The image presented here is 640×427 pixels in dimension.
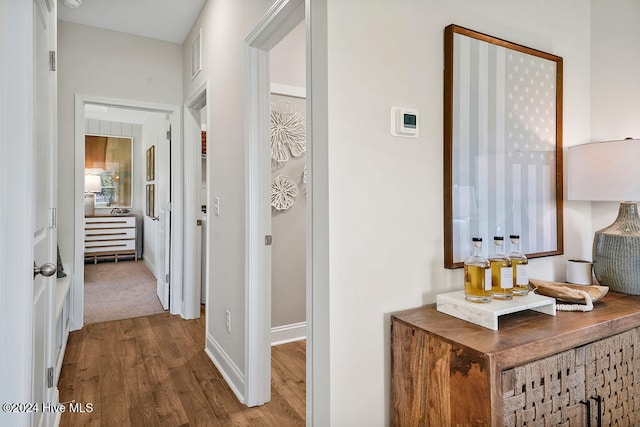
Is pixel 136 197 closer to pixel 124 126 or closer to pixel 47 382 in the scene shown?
pixel 124 126

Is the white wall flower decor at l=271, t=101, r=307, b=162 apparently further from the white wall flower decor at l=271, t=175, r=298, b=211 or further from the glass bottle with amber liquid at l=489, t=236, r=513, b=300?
the glass bottle with amber liquid at l=489, t=236, r=513, b=300

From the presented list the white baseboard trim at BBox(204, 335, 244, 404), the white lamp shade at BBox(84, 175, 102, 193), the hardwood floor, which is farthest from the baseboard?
the white baseboard trim at BBox(204, 335, 244, 404)

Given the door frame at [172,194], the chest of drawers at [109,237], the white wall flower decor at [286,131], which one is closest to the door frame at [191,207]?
the door frame at [172,194]

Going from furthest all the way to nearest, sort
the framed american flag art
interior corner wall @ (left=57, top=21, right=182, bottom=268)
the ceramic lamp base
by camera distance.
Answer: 1. interior corner wall @ (left=57, top=21, right=182, bottom=268)
2. the ceramic lamp base
3. the framed american flag art

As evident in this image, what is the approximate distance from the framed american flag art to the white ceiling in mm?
2328

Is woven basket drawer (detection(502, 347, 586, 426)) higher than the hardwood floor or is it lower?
higher

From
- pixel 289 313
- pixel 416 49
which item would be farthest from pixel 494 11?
pixel 289 313

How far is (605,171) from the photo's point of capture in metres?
1.63

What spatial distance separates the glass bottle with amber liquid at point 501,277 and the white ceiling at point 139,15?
286 centimetres

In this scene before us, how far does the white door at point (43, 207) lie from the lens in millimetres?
1326

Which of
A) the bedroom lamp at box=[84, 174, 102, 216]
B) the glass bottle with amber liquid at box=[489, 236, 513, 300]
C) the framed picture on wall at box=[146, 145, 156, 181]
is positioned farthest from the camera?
the bedroom lamp at box=[84, 174, 102, 216]

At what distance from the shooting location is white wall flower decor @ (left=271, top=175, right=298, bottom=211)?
280cm

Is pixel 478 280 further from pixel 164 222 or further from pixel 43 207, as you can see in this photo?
pixel 164 222

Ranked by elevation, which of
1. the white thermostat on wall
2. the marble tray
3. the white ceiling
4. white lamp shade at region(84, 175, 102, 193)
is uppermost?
the white ceiling
